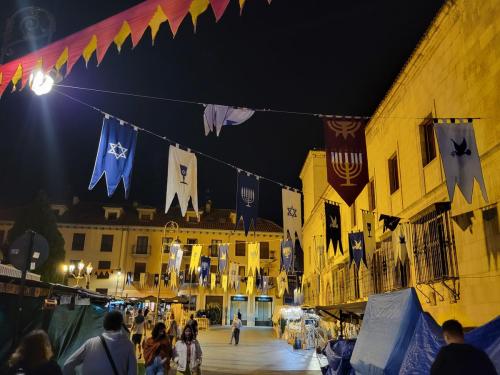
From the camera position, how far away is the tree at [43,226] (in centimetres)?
2962

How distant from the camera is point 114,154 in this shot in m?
8.98

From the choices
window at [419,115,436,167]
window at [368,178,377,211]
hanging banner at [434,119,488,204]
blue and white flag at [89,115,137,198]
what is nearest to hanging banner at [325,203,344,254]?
window at [368,178,377,211]

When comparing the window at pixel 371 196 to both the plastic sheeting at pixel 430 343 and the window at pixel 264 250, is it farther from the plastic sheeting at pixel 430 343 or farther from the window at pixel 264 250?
the window at pixel 264 250

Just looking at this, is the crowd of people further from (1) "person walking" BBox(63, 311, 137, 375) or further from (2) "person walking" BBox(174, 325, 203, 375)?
(2) "person walking" BBox(174, 325, 203, 375)

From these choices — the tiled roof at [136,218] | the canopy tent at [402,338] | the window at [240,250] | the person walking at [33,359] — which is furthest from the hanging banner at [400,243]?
the window at [240,250]

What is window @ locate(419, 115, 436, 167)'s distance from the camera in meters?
11.9

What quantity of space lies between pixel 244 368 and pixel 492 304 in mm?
8723

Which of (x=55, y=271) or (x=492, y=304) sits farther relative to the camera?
(x=55, y=271)

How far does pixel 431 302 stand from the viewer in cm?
1103

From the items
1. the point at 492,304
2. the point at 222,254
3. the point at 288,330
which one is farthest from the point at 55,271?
the point at 492,304

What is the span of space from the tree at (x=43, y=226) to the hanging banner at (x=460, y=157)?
2847 cm

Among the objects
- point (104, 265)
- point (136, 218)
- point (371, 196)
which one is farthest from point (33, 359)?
point (136, 218)

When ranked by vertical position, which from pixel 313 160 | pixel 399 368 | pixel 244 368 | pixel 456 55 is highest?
pixel 313 160

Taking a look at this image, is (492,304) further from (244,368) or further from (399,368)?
(244,368)
